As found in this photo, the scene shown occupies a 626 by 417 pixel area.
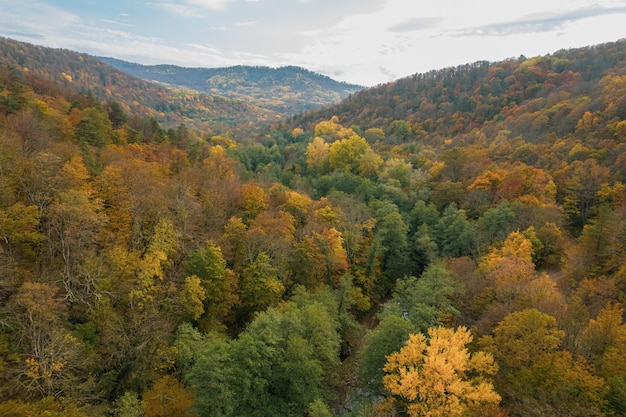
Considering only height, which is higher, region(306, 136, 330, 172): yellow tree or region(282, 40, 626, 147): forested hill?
region(282, 40, 626, 147): forested hill

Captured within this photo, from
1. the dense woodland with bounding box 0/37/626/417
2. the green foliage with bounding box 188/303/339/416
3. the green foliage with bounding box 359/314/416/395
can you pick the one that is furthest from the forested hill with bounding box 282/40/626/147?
the green foliage with bounding box 188/303/339/416

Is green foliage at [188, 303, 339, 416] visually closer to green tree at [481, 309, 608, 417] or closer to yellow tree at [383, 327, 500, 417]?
yellow tree at [383, 327, 500, 417]

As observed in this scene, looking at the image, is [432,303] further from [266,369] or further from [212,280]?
[212,280]

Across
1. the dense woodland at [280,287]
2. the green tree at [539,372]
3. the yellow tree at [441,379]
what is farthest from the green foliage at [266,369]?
the green tree at [539,372]

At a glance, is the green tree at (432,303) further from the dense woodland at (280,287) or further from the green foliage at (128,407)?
the green foliage at (128,407)

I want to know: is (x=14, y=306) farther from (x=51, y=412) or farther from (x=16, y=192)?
(x=16, y=192)

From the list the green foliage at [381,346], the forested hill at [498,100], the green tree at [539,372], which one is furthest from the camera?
the forested hill at [498,100]

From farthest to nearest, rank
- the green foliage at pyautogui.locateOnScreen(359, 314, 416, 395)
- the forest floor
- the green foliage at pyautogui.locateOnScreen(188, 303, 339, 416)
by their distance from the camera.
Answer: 1. the forest floor
2. the green foliage at pyautogui.locateOnScreen(359, 314, 416, 395)
3. the green foliage at pyautogui.locateOnScreen(188, 303, 339, 416)
